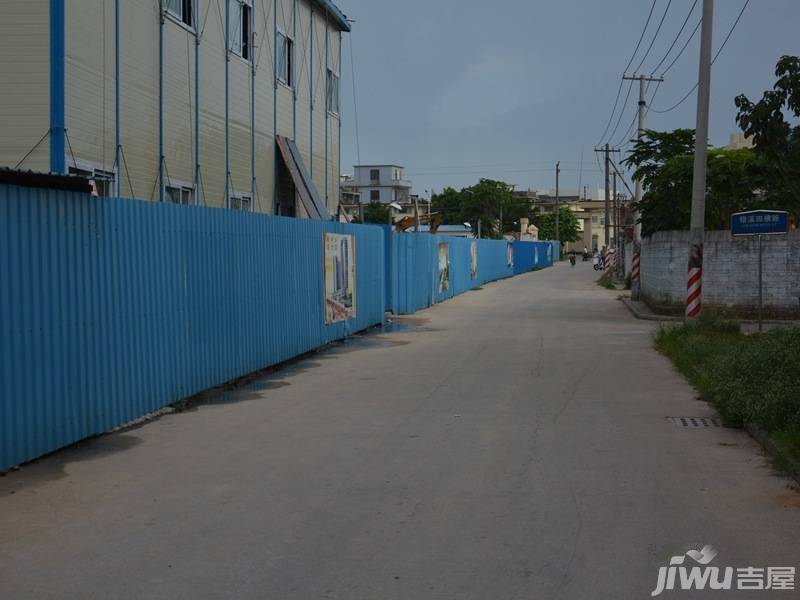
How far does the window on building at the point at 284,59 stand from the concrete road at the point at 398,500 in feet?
49.9

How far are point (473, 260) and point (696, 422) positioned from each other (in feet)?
132

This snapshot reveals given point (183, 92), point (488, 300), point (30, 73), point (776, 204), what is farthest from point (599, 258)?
point (30, 73)

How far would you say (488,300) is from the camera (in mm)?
38594

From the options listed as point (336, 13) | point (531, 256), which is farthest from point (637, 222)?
point (531, 256)

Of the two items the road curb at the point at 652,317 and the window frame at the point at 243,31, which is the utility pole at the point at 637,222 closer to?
the road curb at the point at 652,317

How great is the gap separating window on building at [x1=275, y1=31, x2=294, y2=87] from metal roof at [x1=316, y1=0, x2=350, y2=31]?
2.58 metres

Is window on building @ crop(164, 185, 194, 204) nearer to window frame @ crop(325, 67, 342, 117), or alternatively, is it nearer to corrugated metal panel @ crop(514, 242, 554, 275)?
window frame @ crop(325, 67, 342, 117)

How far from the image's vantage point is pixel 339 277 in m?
20.5

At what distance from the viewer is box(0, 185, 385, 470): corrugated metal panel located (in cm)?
844

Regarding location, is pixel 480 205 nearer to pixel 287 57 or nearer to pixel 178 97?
pixel 287 57

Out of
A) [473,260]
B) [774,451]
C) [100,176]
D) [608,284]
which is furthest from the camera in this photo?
[473,260]

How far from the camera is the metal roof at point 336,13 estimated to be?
30.2 meters

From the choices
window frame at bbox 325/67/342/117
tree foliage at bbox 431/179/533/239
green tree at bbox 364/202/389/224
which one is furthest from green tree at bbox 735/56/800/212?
tree foliage at bbox 431/179/533/239

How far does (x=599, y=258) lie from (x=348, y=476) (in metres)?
73.4
